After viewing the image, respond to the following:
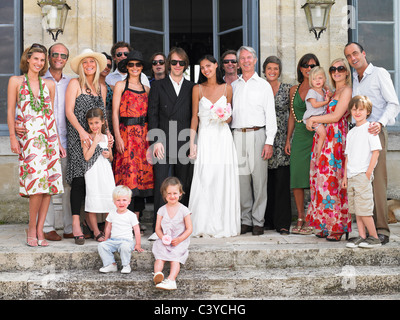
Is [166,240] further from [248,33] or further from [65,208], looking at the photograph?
[248,33]

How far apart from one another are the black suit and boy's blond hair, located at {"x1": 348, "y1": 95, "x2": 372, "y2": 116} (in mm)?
1562

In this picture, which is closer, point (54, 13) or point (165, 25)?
point (54, 13)

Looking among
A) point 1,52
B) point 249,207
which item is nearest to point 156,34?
point 1,52

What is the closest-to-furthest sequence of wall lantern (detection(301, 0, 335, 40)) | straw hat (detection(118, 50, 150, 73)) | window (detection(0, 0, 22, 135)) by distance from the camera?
straw hat (detection(118, 50, 150, 73))
wall lantern (detection(301, 0, 335, 40))
window (detection(0, 0, 22, 135))

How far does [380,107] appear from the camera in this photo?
4863mm

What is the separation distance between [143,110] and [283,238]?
1.80m

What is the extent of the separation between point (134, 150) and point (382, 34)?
11.9 ft

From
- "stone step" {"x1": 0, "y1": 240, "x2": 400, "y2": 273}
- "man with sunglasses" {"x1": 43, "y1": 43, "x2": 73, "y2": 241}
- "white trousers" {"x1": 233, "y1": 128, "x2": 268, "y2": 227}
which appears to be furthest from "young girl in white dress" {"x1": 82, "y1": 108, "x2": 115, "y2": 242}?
"white trousers" {"x1": 233, "y1": 128, "x2": 268, "y2": 227}

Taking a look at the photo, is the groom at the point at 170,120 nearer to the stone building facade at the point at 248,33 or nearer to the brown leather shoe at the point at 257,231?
the brown leather shoe at the point at 257,231

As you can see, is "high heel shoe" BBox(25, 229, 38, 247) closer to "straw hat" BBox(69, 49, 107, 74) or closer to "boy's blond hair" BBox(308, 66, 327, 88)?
"straw hat" BBox(69, 49, 107, 74)

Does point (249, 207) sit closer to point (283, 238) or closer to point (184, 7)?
point (283, 238)

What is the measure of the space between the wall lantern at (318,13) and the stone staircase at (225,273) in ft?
8.81

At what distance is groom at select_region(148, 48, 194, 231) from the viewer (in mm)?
5109

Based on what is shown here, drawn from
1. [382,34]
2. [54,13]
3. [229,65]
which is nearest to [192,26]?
[382,34]
